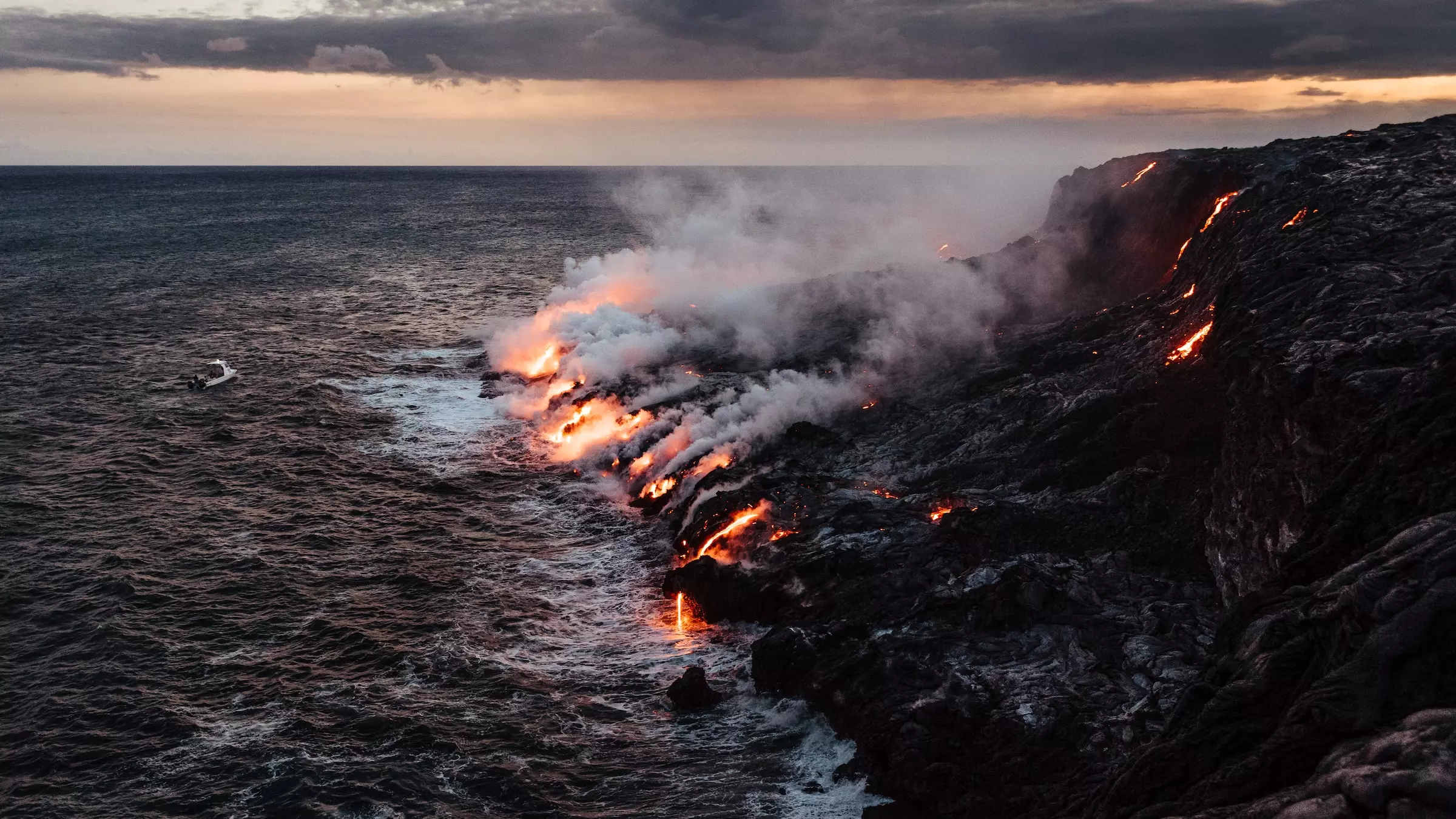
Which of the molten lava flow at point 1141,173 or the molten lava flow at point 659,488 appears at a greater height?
the molten lava flow at point 1141,173

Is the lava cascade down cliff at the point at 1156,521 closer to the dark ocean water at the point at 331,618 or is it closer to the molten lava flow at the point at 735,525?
the molten lava flow at the point at 735,525

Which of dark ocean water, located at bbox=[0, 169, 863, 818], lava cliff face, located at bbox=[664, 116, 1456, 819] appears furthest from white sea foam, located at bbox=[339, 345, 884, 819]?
lava cliff face, located at bbox=[664, 116, 1456, 819]

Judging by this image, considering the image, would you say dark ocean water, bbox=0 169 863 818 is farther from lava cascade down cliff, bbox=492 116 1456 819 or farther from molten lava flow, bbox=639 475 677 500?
lava cascade down cliff, bbox=492 116 1456 819

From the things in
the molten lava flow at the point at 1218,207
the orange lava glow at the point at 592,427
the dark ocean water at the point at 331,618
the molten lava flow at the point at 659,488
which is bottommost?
the dark ocean water at the point at 331,618

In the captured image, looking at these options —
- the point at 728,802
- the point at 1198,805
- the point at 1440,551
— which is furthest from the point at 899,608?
the point at 1440,551

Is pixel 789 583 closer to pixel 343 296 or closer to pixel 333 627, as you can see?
pixel 333 627

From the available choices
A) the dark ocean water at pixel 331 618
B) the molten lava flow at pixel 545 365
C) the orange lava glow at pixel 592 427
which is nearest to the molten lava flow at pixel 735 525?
the dark ocean water at pixel 331 618
